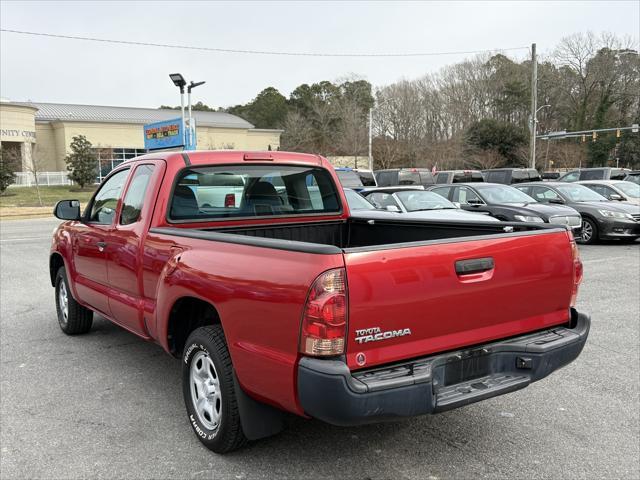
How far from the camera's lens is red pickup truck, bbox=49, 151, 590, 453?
268cm

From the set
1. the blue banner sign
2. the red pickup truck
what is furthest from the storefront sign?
the red pickup truck

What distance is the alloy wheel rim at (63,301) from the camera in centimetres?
606

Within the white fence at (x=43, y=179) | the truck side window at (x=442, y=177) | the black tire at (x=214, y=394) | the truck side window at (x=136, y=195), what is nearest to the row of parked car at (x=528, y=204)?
A: the truck side window at (x=136, y=195)

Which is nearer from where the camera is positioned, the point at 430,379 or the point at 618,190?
the point at 430,379

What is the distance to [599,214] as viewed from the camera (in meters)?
13.7

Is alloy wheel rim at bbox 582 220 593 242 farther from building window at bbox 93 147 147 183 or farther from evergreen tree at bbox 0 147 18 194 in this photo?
building window at bbox 93 147 147 183

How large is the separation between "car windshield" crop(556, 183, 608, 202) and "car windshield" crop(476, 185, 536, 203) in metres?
1.39

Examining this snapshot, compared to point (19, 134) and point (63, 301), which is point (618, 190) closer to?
point (63, 301)

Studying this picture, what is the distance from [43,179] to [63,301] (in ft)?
154

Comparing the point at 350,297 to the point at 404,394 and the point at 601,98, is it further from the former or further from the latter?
the point at 601,98

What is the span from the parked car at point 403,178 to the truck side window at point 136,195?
1822 cm

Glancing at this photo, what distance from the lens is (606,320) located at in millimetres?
6426

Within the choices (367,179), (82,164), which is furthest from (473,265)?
(82,164)

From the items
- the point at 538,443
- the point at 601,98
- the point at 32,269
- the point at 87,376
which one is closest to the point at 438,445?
the point at 538,443
